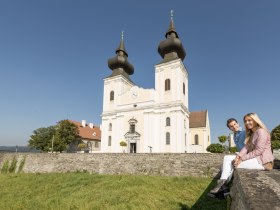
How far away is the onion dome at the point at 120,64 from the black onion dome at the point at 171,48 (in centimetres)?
669

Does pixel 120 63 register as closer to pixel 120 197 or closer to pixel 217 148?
pixel 217 148

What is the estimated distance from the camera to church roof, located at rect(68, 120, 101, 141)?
1682 inches

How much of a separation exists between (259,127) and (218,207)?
534 cm

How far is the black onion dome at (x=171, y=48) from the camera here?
30566 mm

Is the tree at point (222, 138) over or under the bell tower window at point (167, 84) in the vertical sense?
under

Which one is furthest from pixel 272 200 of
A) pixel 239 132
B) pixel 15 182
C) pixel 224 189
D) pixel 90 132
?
pixel 90 132

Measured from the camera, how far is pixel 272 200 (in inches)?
63.1

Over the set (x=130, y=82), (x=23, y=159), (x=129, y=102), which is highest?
(x=130, y=82)

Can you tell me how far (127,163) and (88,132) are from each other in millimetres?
27998

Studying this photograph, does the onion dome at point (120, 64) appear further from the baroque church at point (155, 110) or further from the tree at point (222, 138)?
the tree at point (222, 138)

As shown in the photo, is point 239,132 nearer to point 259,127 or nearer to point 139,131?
point 259,127

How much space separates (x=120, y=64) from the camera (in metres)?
35.4

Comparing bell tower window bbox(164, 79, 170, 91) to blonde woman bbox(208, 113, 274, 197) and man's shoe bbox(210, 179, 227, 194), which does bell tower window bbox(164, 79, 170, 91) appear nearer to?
blonde woman bbox(208, 113, 274, 197)

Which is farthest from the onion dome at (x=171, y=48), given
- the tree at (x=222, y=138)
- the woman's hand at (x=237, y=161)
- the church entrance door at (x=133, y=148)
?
the woman's hand at (x=237, y=161)
